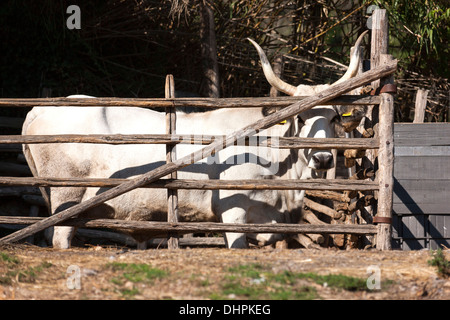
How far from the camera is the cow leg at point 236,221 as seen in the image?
19.2 feet

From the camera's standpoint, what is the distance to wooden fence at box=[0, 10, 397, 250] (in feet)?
18.2

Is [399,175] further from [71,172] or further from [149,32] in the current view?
[149,32]

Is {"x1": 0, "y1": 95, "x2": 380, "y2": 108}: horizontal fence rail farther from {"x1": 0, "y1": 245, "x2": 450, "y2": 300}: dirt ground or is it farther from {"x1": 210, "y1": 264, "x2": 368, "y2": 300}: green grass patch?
{"x1": 210, "y1": 264, "x2": 368, "y2": 300}: green grass patch

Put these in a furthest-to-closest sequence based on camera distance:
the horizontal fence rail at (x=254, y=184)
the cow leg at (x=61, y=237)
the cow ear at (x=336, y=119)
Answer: the cow ear at (x=336, y=119), the cow leg at (x=61, y=237), the horizontal fence rail at (x=254, y=184)

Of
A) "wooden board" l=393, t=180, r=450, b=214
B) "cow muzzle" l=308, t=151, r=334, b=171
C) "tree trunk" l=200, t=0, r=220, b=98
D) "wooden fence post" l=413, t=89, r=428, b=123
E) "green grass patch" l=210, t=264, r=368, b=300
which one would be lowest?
"green grass patch" l=210, t=264, r=368, b=300

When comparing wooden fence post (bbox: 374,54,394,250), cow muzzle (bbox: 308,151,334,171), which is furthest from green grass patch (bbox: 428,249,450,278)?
cow muzzle (bbox: 308,151,334,171)

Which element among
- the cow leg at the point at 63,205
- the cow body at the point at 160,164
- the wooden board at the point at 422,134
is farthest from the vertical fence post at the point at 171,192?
the wooden board at the point at 422,134

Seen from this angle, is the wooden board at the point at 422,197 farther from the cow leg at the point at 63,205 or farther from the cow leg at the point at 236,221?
the cow leg at the point at 63,205

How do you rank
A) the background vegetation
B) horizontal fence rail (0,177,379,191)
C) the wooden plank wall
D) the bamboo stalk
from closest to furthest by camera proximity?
the bamboo stalk
horizontal fence rail (0,177,379,191)
the wooden plank wall
the background vegetation

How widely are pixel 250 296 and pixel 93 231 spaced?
17.1 feet

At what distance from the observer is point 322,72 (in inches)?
393

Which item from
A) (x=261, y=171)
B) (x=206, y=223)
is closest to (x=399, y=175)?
(x=261, y=171)

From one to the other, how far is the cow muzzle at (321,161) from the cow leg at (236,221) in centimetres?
80

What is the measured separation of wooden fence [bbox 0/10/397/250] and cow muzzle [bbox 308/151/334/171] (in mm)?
161
